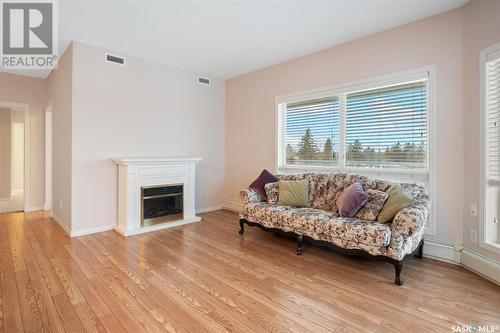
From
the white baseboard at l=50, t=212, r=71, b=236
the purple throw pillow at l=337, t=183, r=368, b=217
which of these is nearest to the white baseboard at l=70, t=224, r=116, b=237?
the white baseboard at l=50, t=212, r=71, b=236

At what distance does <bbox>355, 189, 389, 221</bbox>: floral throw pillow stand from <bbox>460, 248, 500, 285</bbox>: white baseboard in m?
0.96

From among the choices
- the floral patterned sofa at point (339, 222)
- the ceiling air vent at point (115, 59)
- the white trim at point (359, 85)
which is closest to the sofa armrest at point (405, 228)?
the floral patterned sofa at point (339, 222)

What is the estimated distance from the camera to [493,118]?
8.21 feet

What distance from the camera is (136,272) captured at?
2.58 meters

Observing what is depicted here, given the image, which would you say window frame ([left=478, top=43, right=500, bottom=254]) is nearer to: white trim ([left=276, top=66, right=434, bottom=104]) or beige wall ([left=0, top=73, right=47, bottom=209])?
white trim ([left=276, top=66, right=434, bottom=104])

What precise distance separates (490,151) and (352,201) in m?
1.37

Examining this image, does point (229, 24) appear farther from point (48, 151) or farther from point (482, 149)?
point (48, 151)

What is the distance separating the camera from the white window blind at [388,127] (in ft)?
10.2

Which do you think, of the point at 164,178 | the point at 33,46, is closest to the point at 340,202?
the point at 164,178

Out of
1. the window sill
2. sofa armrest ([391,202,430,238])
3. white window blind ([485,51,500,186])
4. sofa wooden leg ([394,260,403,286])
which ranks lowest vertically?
sofa wooden leg ([394,260,403,286])

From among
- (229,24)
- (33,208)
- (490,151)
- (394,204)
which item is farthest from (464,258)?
(33,208)

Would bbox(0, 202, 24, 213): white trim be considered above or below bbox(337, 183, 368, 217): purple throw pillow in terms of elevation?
below

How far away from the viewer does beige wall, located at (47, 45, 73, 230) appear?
3760mm

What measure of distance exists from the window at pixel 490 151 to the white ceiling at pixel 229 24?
835 mm
